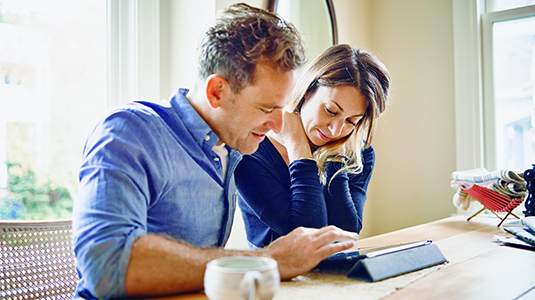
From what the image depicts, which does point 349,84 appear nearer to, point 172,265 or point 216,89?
point 216,89

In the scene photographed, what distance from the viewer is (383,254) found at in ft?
2.81

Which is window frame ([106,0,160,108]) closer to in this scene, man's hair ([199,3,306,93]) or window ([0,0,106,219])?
window ([0,0,106,219])

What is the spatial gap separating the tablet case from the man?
0.06 meters

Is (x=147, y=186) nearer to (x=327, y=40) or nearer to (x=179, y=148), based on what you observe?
(x=179, y=148)

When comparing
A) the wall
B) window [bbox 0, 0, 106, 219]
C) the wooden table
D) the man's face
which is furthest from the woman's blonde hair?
the wall

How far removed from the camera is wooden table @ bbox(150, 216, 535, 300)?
74 cm

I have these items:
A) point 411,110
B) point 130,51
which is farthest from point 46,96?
point 411,110

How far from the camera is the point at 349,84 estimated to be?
4.39 feet

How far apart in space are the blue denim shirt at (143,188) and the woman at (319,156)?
16 centimetres

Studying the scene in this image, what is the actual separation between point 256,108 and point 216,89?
0.10 m

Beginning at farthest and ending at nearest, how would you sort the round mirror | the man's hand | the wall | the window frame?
1. the wall
2. the round mirror
3. the window frame
4. the man's hand

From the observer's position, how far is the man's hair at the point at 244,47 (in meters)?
0.92

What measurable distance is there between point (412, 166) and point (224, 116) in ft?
6.13

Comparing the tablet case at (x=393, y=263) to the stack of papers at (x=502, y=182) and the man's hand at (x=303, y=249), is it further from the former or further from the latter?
the stack of papers at (x=502, y=182)
